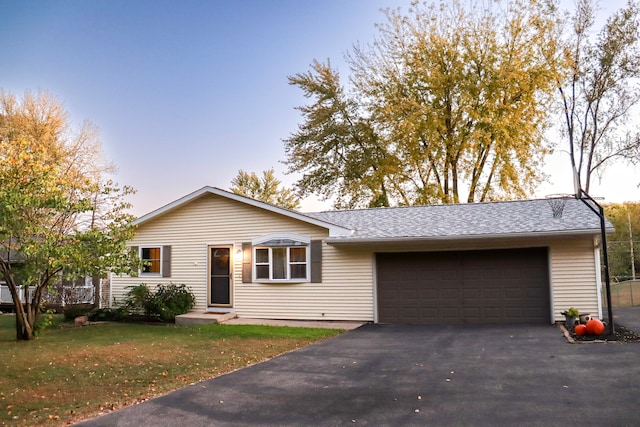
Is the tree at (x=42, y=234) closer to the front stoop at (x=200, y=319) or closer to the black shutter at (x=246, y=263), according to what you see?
the front stoop at (x=200, y=319)

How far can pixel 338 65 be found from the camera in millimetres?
27484

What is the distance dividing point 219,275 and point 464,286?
22.6ft

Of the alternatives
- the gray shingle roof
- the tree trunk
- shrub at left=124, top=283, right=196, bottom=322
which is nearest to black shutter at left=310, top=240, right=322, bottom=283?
the gray shingle roof

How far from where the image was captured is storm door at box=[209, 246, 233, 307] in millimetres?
14688

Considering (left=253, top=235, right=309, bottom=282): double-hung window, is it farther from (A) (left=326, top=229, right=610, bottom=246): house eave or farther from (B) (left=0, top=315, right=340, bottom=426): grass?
(B) (left=0, top=315, right=340, bottom=426): grass

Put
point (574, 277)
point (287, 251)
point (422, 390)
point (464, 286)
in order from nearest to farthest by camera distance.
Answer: point (422, 390), point (574, 277), point (464, 286), point (287, 251)

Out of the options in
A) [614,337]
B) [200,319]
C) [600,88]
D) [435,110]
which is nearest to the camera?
[614,337]

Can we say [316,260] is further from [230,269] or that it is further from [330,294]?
[230,269]

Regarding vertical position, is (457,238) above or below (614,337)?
above

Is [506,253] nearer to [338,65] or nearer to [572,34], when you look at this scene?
[572,34]

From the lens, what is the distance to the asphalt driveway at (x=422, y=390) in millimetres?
4898

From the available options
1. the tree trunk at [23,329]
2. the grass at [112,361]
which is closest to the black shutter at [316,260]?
the grass at [112,361]

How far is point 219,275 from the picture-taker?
582 inches

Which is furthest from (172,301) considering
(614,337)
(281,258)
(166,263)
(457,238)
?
(614,337)
